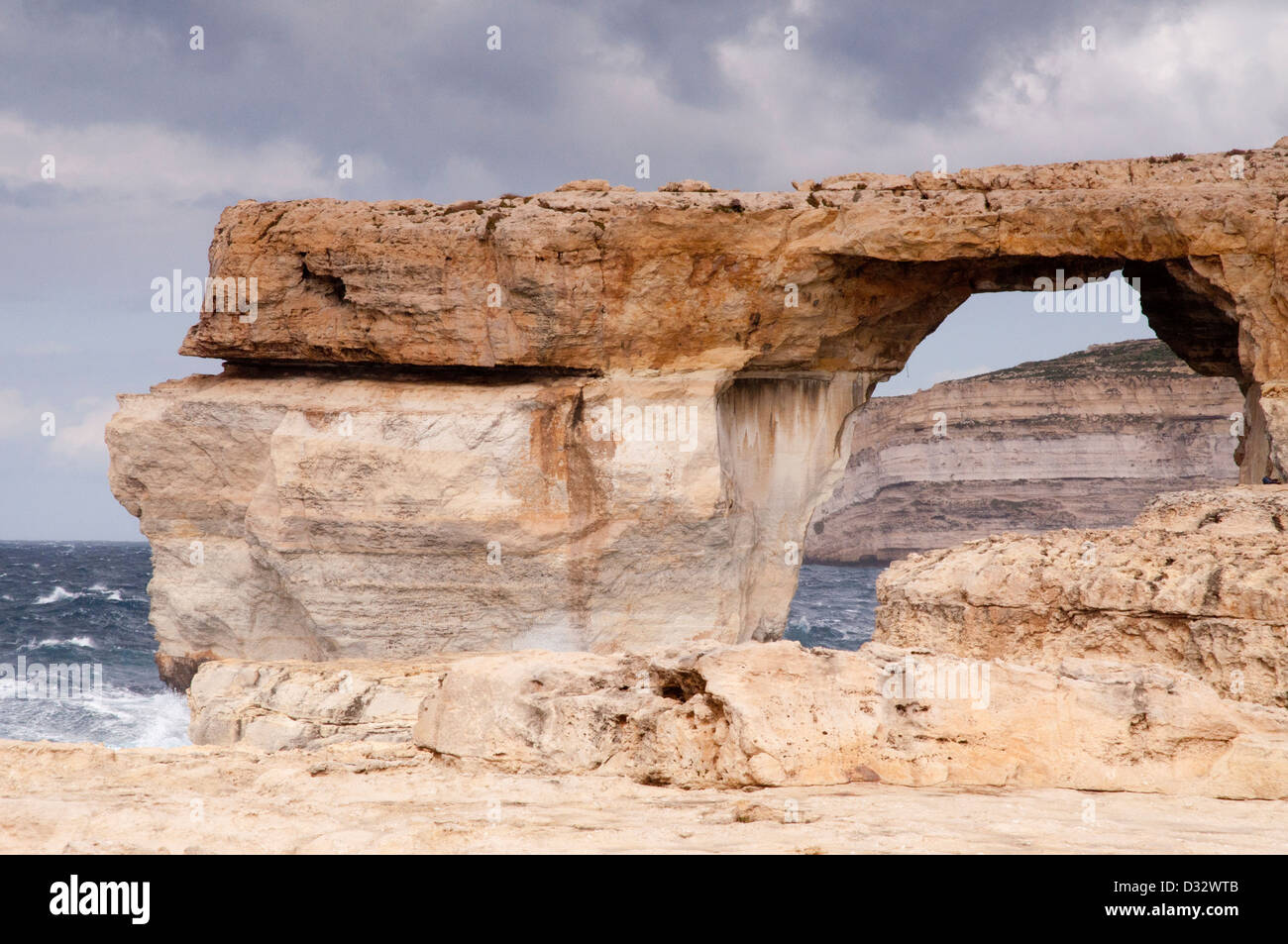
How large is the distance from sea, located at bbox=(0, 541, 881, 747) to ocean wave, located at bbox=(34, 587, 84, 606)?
3 cm

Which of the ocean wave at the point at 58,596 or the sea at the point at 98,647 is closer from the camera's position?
the sea at the point at 98,647

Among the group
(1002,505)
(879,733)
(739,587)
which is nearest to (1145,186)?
(739,587)

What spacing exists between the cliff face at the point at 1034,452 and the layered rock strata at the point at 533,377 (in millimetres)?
30062

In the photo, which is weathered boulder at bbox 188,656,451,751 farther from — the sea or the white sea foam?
the white sea foam

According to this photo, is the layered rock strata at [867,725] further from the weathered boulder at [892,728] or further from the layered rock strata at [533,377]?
the layered rock strata at [533,377]

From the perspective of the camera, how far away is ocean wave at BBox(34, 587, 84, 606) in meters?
36.5

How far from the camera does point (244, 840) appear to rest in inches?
163

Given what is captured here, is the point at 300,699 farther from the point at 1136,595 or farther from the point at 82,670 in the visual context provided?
the point at 82,670

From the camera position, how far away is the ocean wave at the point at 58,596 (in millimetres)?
36481

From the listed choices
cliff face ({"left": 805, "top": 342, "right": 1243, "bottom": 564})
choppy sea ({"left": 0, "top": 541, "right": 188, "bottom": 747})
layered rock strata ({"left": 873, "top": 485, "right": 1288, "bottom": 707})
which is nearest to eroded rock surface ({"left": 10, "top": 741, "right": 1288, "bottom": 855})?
layered rock strata ({"left": 873, "top": 485, "right": 1288, "bottom": 707})

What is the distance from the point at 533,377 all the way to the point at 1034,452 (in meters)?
36.8

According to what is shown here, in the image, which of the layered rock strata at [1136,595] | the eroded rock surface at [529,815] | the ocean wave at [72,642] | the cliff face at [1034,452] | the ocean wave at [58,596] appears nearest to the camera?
the eroded rock surface at [529,815]

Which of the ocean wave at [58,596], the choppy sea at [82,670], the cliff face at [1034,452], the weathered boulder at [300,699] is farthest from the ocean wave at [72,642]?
the cliff face at [1034,452]
